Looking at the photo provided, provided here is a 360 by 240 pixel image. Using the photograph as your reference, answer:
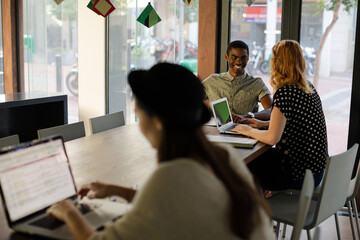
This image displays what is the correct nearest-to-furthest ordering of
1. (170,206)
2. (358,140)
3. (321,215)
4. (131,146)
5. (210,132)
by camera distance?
1. (170,206)
2. (321,215)
3. (131,146)
4. (210,132)
5. (358,140)

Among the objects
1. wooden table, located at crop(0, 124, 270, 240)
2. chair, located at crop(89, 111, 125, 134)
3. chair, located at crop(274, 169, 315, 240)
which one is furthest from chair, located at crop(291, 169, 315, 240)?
chair, located at crop(89, 111, 125, 134)

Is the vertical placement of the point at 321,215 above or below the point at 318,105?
below

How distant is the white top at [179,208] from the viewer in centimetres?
117

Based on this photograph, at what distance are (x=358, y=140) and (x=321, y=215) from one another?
70.0 inches

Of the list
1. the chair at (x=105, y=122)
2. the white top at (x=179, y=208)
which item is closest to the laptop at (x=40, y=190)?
the white top at (x=179, y=208)

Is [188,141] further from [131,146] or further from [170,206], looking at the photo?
[131,146]

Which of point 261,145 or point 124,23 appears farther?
point 124,23

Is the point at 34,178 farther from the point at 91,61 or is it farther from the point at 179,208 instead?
the point at 91,61

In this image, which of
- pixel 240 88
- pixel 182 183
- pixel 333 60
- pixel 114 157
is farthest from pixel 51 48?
pixel 182 183

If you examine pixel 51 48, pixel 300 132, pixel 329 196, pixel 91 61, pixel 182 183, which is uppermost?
pixel 51 48

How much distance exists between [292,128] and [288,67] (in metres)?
0.37

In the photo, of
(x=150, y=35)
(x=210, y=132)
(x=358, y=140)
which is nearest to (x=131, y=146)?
(x=210, y=132)

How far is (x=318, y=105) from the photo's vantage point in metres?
2.87

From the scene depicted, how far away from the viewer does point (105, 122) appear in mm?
3457
